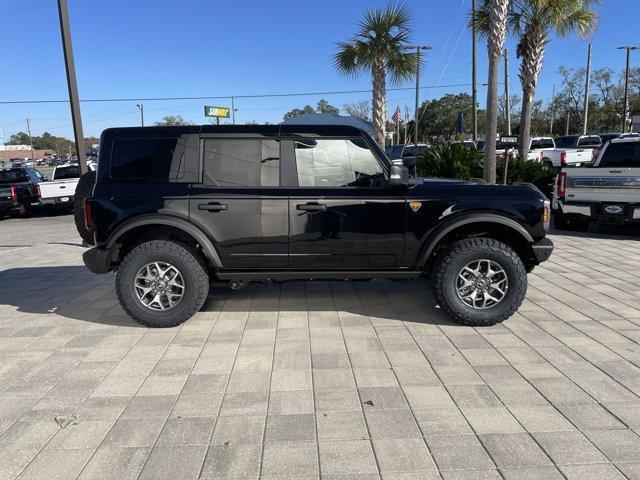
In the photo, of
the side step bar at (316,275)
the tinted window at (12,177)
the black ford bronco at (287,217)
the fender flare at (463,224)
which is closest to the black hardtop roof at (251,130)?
the black ford bronco at (287,217)

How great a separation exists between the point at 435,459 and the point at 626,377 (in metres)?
1.86

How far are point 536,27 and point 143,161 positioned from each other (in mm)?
15063

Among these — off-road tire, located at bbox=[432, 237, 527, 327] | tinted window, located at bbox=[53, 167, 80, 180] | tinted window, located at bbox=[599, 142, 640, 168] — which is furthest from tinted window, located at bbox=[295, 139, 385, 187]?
tinted window, located at bbox=[53, 167, 80, 180]

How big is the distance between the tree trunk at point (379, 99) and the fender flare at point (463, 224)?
11.9 metres

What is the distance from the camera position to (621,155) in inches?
372

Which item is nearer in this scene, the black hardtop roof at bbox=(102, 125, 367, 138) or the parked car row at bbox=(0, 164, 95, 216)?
the black hardtop roof at bbox=(102, 125, 367, 138)

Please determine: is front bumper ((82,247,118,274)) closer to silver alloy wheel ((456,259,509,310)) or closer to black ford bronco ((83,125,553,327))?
black ford bronco ((83,125,553,327))

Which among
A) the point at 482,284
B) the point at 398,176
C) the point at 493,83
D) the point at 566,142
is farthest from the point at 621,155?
the point at 566,142

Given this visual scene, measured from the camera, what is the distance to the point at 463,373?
3.76 meters

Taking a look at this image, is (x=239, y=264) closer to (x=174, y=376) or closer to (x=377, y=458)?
(x=174, y=376)

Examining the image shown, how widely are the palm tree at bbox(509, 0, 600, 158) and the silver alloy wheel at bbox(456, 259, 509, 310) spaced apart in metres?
11.7

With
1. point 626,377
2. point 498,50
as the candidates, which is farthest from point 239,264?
point 498,50

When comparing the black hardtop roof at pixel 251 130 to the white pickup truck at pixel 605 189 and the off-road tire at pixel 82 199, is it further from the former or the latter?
the white pickup truck at pixel 605 189

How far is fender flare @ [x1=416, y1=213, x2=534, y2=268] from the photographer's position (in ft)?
15.1
